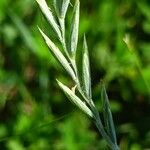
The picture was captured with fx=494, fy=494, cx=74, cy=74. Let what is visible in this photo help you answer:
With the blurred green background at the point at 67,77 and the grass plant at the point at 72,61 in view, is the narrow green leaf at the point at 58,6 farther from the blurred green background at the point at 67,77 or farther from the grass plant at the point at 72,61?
the blurred green background at the point at 67,77

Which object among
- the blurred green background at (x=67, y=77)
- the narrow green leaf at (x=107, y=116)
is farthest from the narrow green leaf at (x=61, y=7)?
the blurred green background at (x=67, y=77)

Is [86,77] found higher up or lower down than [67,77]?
higher up

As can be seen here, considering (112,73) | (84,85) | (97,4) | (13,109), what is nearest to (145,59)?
(112,73)

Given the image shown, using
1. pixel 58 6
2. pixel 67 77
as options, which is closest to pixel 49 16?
pixel 58 6

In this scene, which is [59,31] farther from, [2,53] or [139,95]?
[2,53]

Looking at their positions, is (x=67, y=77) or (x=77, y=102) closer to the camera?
(x=77, y=102)

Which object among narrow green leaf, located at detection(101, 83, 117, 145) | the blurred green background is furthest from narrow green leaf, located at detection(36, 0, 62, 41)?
the blurred green background

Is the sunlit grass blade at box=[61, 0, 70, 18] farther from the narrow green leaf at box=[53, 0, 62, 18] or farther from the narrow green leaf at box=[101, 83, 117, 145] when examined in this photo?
the narrow green leaf at box=[101, 83, 117, 145]

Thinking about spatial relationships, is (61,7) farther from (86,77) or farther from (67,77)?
(67,77)
